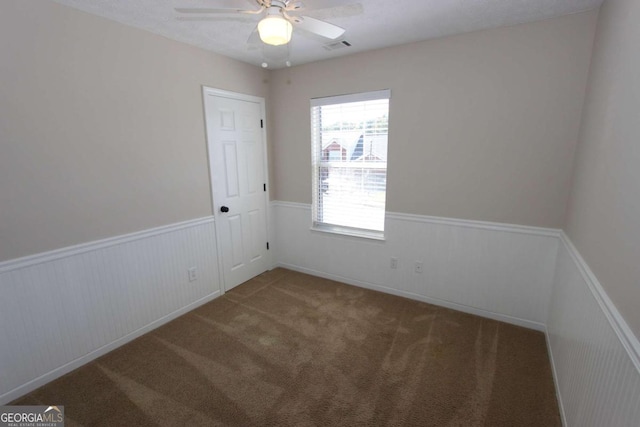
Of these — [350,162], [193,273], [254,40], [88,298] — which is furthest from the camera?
[350,162]

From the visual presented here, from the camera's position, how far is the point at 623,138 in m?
1.31

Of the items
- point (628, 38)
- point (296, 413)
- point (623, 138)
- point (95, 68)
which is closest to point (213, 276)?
point (296, 413)

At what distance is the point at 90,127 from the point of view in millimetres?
2084

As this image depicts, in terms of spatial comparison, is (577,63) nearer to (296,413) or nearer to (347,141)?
(347,141)

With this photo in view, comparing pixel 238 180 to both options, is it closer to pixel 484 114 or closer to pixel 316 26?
pixel 316 26

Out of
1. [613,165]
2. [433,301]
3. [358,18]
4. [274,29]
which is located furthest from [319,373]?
[358,18]

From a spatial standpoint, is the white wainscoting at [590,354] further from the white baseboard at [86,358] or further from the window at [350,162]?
the white baseboard at [86,358]

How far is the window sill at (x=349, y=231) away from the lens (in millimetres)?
3236

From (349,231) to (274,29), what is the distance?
2343 mm

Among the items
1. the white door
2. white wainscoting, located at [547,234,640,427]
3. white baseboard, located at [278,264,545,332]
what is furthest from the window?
white wainscoting, located at [547,234,640,427]

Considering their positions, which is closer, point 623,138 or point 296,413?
point 623,138

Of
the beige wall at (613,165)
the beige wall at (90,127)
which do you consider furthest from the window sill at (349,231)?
the beige wall at (613,165)

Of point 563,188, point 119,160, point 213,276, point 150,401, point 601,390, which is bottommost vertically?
point 150,401

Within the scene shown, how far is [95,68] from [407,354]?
3.14 meters
